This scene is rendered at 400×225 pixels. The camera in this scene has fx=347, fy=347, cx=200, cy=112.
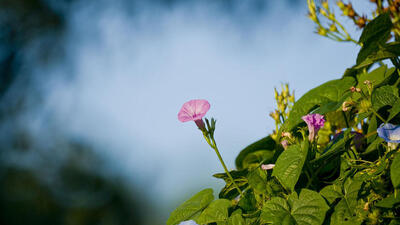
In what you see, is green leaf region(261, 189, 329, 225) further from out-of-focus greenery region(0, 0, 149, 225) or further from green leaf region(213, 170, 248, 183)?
out-of-focus greenery region(0, 0, 149, 225)

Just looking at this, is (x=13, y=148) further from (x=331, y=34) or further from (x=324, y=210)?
(x=324, y=210)

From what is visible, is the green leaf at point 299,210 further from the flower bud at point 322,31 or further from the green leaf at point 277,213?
the flower bud at point 322,31

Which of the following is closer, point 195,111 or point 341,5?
point 195,111

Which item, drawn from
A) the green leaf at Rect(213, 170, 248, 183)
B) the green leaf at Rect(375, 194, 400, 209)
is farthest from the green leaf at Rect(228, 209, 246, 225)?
the green leaf at Rect(375, 194, 400, 209)

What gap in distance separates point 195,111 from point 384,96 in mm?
342

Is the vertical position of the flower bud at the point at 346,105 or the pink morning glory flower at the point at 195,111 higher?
the pink morning glory flower at the point at 195,111

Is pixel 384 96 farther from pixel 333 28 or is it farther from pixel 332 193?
pixel 333 28

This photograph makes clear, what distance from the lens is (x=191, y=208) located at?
2.37 ft

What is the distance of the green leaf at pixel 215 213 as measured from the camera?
646 millimetres

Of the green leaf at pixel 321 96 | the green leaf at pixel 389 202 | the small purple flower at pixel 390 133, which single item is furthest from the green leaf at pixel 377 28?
the green leaf at pixel 389 202

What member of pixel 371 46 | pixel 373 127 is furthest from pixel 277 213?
pixel 371 46

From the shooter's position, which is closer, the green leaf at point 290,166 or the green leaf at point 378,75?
the green leaf at point 290,166

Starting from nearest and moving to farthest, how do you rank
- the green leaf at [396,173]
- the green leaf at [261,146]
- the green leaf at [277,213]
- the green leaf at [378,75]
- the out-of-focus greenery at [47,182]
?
the green leaf at [396,173]
the green leaf at [277,213]
the green leaf at [378,75]
the green leaf at [261,146]
the out-of-focus greenery at [47,182]

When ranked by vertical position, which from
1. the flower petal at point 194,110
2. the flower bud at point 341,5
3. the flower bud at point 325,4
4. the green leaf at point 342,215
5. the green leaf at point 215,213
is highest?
the flower bud at point 325,4
